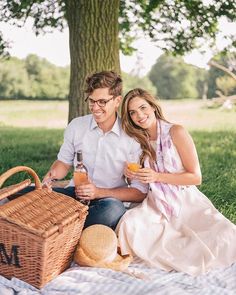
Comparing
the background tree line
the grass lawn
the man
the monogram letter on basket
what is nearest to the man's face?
the man

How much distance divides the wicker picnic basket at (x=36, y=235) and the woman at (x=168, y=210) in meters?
0.41

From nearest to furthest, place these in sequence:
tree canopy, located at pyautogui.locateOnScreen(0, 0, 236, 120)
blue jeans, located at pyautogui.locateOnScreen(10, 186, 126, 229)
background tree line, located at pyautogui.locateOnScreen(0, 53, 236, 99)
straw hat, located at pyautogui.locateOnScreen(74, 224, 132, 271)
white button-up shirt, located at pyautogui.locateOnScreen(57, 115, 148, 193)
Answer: straw hat, located at pyautogui.locateOnScreen(74, 224, 132, 271), blue jeans, located at pyautogui.locateOnScreen(10, 186, 126, 229), white button-up shirt, located at pyautogui.locateOnScreen(57, 115, 148, 193), tree canopy, located at pyautogui.locateOnScreen(0, 0, 236, 120), background tree line, located at pyautogui.locateOnScreen(0, 53, 236, 99)

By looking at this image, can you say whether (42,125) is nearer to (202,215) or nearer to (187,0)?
(187,0)

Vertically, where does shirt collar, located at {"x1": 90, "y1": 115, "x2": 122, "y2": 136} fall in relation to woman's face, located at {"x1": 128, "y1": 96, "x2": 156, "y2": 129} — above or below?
below

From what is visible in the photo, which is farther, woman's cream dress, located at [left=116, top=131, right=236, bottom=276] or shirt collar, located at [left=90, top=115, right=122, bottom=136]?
shirt collar, located at [left=90, top=115, right=122, bottom=136]

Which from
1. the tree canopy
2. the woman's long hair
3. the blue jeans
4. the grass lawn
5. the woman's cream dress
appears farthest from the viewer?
the tree canopy

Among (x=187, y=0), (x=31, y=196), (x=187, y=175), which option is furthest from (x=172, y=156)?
(x=187, y=0)

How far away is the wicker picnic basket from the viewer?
2605 mm

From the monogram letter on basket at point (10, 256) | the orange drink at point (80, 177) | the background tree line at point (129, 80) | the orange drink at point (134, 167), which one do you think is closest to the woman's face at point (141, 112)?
the orange drink at point (134, 167)

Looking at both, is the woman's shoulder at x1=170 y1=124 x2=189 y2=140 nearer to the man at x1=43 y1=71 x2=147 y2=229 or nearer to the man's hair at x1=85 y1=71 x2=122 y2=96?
the man at x1=43 y1=71 x2=147 y2=229

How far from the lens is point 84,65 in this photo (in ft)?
18.4

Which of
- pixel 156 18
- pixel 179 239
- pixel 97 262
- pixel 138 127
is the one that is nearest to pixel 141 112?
pixel 138 127

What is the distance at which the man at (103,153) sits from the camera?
3.17 metres

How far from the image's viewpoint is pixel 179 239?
3.15 metres
